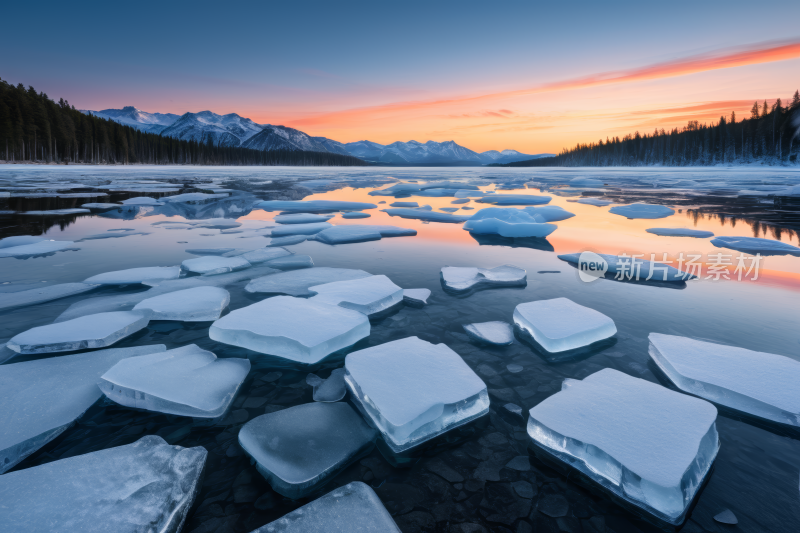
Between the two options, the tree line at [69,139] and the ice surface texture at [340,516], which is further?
the tree line at [69,139]

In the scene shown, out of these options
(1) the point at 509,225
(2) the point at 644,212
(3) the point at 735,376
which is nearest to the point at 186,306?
(3) the point at 735,376

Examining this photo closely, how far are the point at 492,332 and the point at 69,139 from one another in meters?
72.2

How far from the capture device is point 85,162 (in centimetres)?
5641

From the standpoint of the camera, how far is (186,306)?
3197 millimetres

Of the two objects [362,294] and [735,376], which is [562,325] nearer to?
[735,376]

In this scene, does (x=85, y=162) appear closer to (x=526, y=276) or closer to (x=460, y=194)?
(x=460, y=194)

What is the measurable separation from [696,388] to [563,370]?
73 centimetres

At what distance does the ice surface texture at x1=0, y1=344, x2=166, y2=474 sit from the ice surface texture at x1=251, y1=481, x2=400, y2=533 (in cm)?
132

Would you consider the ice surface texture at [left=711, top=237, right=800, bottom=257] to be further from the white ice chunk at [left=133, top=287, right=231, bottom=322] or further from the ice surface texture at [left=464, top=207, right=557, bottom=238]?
the white ice chunk at [left=133, top=287, right=231, bottom=322]

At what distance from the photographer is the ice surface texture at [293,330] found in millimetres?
2441

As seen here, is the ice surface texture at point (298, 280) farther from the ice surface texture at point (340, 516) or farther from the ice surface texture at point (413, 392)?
the ice surface texture at point (340, 516)

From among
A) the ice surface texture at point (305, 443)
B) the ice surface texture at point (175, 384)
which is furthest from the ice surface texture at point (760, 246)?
the ice surface texture at point (175, 384)

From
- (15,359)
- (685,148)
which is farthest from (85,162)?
(685,148)

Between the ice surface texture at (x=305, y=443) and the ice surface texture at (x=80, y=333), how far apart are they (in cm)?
168
